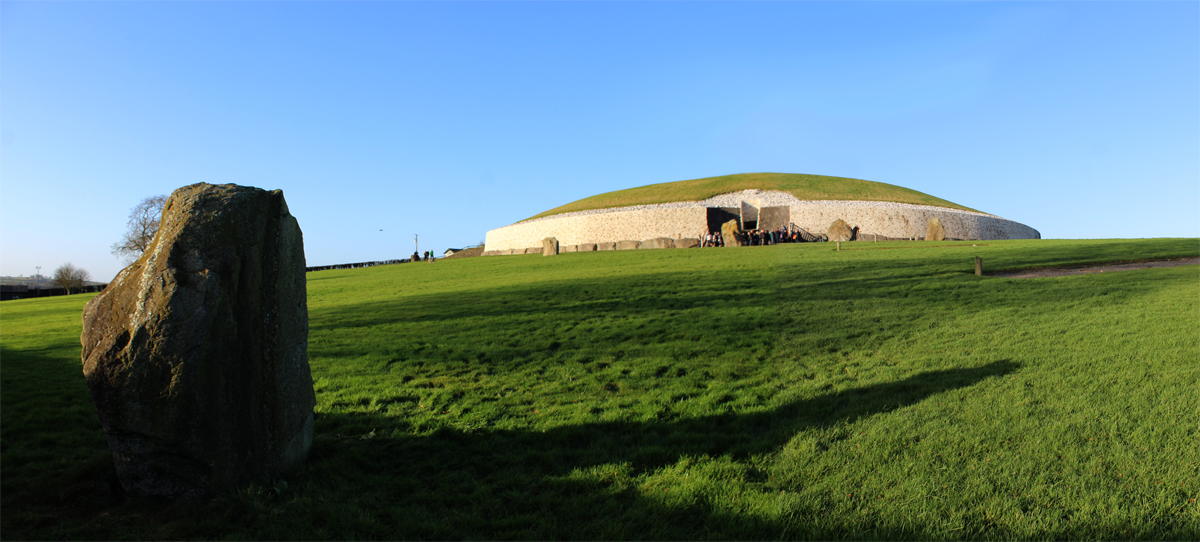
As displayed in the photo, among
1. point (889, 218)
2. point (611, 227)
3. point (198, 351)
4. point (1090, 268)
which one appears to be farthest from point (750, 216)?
point (198, 351)

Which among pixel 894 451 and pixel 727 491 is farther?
pixel 894 451

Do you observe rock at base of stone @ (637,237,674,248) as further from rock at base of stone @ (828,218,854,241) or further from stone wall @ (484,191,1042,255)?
rock at base of stone @ (828,218,854,241)

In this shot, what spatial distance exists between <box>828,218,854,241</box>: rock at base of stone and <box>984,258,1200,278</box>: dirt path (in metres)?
24.8

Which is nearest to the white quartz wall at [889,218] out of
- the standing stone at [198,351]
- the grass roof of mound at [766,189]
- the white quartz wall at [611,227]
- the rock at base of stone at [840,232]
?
the grass roof of mound at [766,189]

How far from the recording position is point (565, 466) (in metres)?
5.48

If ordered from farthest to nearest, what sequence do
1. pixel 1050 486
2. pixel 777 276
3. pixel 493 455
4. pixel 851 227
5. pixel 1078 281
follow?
pixel 851 227 < pixel 777 276 < pixel 1078 281 < pixel 493 455 < pixel 1050 486

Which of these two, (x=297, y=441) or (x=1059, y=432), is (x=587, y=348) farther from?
(x=1059, y=432)

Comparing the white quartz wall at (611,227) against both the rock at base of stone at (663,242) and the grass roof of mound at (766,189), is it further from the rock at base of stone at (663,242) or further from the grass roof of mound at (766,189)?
the rock at base of stone at (663,242)

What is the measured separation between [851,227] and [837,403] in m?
44.7

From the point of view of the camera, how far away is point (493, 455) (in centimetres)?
585

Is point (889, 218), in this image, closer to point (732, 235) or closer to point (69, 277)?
point (732, 235)

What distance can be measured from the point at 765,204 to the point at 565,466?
178 feet

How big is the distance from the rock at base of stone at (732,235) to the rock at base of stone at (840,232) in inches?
379

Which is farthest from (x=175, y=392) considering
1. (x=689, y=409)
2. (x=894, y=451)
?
(x=894, y=451)
